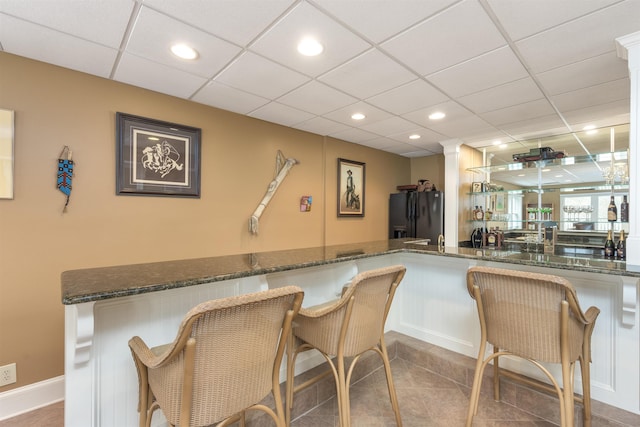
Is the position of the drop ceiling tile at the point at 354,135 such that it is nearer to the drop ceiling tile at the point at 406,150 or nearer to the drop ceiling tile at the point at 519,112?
the drop ceiling tile at the point at 406,150

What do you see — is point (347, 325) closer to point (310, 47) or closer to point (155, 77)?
point (310, 47)

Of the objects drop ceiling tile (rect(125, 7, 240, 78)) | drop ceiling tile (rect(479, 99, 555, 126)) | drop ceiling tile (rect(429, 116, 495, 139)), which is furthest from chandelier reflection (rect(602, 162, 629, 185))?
drop ceiling tile (rect(125, 7, 240, 78))

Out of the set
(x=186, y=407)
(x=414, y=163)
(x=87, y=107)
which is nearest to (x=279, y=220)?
(x=87, y=107)

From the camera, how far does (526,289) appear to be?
1.39 metres

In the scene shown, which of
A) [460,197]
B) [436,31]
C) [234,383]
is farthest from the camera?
[460,197]

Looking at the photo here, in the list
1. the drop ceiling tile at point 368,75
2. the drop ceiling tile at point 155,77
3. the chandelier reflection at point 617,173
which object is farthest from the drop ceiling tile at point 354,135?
the chandelier reflection at point 617,173

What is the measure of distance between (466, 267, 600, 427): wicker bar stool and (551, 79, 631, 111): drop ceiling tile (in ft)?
7.18

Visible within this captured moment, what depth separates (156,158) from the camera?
2.72 m

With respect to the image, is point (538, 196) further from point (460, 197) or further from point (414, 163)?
point (414, 163)

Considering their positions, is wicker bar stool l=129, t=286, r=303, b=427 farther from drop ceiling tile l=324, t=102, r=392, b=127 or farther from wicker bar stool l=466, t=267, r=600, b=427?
drop ceiling tile l=324, t=102, r=392, b=127

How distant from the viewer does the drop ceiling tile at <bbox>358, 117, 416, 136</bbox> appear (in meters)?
3.52

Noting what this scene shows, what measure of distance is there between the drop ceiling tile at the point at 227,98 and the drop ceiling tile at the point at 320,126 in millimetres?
743

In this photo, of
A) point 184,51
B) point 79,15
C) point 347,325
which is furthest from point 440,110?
point 79,15

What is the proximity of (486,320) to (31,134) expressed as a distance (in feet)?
10.8
